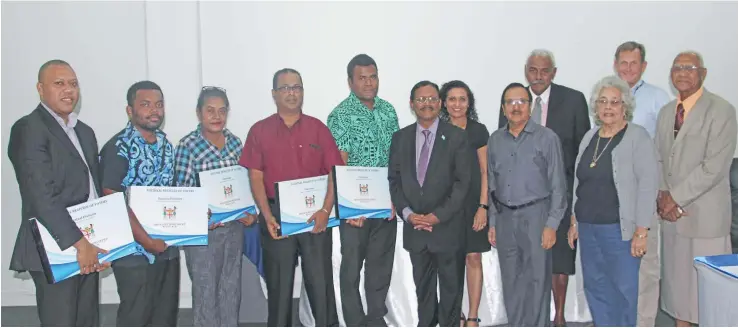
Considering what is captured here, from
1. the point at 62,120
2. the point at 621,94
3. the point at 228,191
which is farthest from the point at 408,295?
the point at 62,120

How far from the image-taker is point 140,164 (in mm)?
3129

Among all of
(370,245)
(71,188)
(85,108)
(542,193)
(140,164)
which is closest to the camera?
(71,188)

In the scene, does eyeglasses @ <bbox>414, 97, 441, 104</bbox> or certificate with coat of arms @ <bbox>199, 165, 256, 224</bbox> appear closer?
certificate with coat of arms @ <bbox>199, 165, 256, 224</bbox>

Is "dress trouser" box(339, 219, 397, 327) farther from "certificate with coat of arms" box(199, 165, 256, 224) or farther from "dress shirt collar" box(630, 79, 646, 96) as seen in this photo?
"dress shirt collar" box(630, 79, 646, 96)

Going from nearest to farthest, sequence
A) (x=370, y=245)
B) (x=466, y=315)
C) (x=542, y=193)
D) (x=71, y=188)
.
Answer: (x=71, y=188) → (x=542, y=193) → (x=370, y=245) → (x=466, y=315)

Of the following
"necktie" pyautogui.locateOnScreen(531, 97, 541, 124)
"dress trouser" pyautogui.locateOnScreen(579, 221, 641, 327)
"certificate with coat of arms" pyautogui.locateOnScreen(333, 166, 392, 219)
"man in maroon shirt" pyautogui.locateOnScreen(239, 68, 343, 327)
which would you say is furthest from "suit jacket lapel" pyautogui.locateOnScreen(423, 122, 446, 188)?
"dress trouser" pyautogui.locateOnScreen(579, 221, 641, 327)

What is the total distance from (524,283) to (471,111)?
3.65ft

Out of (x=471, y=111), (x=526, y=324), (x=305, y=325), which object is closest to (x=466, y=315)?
(x=526, y=324)

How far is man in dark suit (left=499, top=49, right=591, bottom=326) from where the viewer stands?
12.7 feet

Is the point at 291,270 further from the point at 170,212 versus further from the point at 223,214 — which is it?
the point at 170,212

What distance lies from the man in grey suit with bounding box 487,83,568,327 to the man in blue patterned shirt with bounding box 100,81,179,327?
1.81 m

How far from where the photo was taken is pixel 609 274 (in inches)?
133

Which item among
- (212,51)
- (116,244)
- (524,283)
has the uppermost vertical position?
(212,51)

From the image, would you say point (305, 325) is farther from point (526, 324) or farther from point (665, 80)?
point (665, 80)
